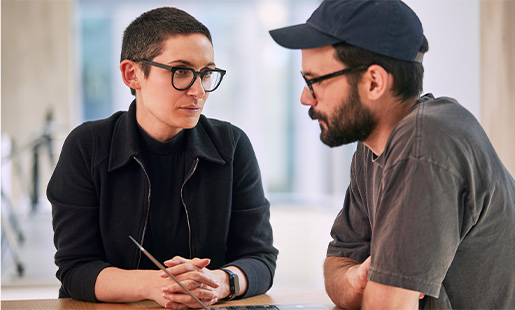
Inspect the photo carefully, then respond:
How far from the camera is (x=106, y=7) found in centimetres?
938

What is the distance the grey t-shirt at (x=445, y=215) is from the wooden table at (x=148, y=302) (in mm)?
341

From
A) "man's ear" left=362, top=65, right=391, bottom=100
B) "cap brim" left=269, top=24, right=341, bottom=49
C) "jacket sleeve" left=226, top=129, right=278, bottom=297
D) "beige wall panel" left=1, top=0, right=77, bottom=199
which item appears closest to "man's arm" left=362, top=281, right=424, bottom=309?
"man's ear" left=362, top=65, right=391, bottom=100

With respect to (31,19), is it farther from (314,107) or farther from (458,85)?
(314,107)

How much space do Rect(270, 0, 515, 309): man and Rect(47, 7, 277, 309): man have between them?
384mm

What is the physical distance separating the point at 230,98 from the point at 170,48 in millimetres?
7943

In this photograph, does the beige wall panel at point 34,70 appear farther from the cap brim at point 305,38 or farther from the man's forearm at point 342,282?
the cap brim at point 305,38

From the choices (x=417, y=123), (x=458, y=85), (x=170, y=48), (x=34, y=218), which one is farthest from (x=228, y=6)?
(x=417, y=123)

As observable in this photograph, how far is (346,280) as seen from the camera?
141cm

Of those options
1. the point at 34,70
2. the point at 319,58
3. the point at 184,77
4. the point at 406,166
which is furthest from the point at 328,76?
the point at 34,70

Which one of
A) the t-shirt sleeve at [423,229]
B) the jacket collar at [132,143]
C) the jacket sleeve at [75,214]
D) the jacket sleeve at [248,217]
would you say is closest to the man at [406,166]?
the t-shirt sleeve at [423,229]

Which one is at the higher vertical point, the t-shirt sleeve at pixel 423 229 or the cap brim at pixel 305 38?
the cap brim at pixel 305 38

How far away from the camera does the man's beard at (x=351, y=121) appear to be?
1312 mm

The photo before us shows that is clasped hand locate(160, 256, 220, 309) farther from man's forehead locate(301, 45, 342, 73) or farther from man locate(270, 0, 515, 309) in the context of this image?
man's forehead locate(301, 45, 342, 73)

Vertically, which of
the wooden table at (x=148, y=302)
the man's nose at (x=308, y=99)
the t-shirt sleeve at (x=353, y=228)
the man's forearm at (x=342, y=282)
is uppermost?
the man's nose at (x=308, y=99)
